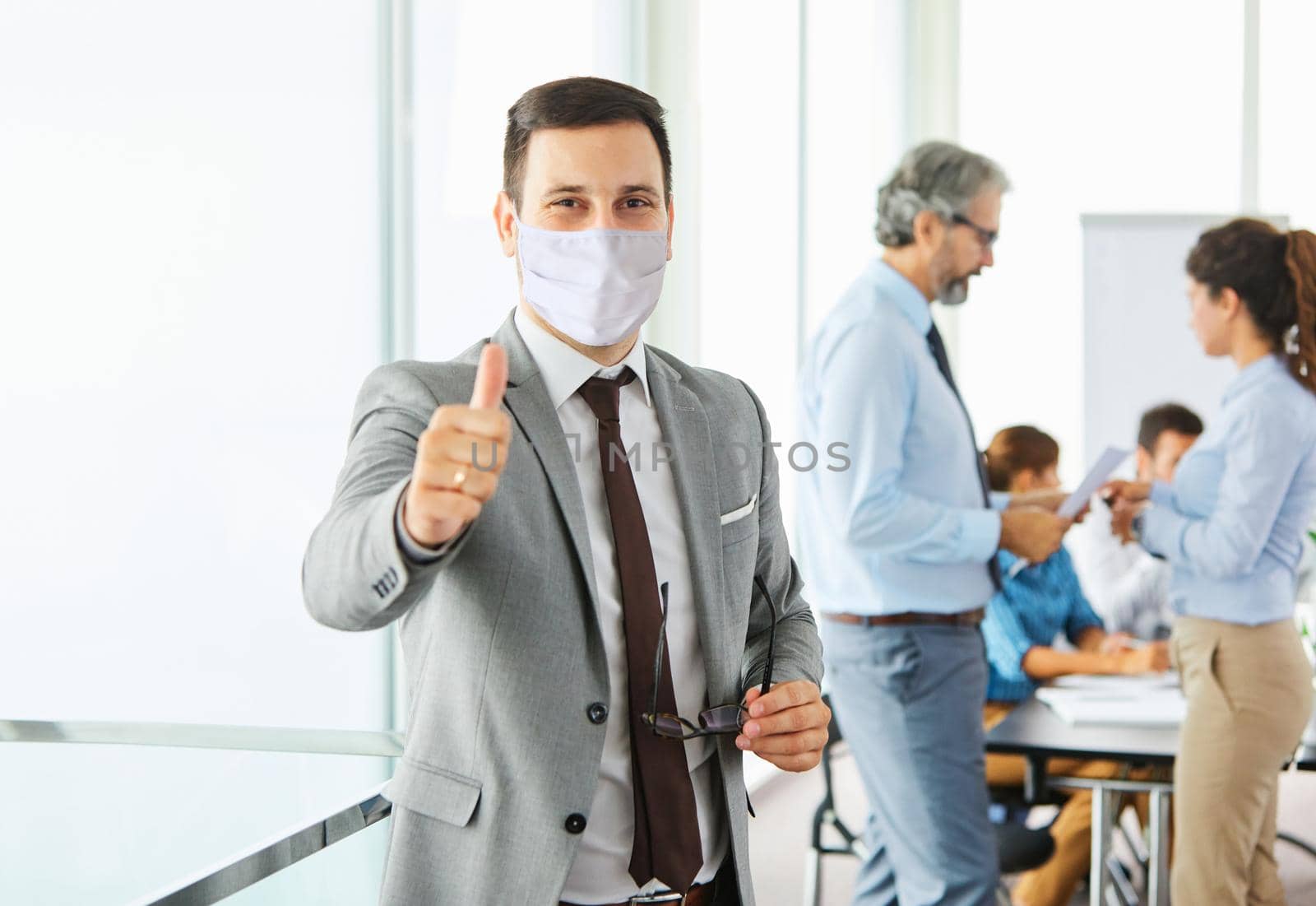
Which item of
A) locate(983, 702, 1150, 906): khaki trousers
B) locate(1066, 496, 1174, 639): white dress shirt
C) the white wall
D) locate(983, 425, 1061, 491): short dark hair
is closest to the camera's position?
locate(983, 702, 1150, 906): khaki trousers

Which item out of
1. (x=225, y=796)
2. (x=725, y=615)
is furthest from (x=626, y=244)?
(x=225, y=796)

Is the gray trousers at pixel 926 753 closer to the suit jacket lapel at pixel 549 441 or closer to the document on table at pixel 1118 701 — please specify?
the document on table at pixel 1118 701

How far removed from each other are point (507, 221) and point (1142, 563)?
4712mm

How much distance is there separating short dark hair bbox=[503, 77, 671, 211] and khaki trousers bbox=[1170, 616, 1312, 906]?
2.11m

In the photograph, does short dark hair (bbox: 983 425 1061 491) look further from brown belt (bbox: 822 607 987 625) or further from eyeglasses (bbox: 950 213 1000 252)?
brown belt (bbox: 822 607 987 625)

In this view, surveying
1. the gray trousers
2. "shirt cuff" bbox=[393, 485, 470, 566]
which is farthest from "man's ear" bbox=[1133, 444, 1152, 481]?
"shirt cuff" bbox=[393, 485, 470, 566]

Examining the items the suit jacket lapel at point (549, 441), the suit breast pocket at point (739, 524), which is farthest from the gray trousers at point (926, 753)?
the suit jacket lapel at point (549, 441)

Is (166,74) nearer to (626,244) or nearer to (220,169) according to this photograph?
(220,169)

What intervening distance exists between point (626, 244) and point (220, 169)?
0.86 metres

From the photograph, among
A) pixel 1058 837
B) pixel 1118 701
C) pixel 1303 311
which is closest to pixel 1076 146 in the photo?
pixel 1303 311

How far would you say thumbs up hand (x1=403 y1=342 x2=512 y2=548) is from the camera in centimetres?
97

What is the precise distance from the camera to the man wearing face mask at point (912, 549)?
2693mm

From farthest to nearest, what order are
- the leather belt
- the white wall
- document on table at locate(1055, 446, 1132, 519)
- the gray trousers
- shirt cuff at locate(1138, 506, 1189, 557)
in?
the white wall, shirt cuff at locate(1138, 506, 1189, 557), document on table at locate(1055, 446, 1132, 519), the gray trousers, the leather belt

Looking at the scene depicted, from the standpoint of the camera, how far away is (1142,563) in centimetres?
544
